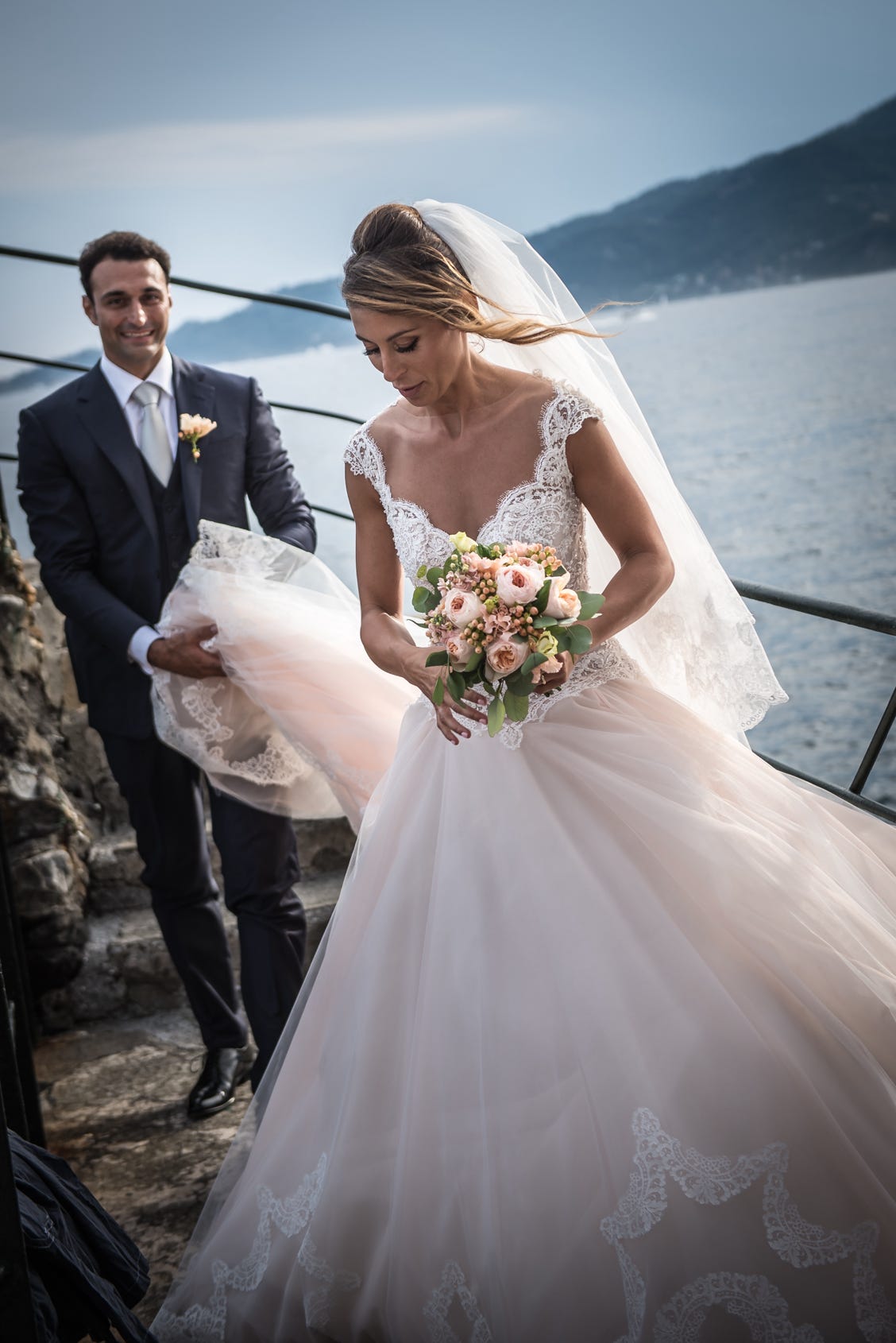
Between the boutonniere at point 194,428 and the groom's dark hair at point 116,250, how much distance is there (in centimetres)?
36

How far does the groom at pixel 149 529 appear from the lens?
244 centimetres

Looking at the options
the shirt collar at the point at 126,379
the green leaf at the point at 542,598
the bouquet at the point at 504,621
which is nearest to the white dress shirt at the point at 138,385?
the shirt collar at the point at 126,379

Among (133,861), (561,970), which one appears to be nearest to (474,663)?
(561,970)

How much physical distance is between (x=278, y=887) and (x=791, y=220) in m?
57.1

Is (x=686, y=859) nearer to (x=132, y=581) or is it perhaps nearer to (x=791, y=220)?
(x=132, y=581)

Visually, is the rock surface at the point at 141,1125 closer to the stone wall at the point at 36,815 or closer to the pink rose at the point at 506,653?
the stone wall at the point at 36,815

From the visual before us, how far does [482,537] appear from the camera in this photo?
191cm

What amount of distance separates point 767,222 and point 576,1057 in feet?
190

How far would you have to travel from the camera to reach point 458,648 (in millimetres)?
1606

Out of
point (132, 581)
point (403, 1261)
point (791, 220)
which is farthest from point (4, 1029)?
point (791, 220)

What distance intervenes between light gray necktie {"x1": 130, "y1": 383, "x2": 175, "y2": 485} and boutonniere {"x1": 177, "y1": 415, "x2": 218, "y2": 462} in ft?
0.23

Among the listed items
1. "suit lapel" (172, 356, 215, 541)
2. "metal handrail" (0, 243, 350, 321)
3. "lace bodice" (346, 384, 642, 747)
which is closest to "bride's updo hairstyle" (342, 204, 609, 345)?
"lace bodice" (346, 384, 642, 747)

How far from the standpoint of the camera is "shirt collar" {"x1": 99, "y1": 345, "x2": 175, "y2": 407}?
248 centimetres

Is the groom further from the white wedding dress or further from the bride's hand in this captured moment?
the bride's hand
